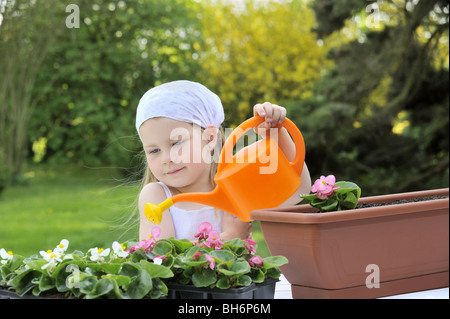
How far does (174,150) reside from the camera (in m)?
1.34

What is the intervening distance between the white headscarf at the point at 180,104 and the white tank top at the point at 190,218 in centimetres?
22

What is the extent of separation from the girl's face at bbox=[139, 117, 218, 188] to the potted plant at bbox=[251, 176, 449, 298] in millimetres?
412

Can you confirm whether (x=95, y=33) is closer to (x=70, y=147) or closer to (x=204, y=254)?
(x=70, y=147)

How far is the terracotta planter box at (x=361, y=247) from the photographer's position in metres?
0.91

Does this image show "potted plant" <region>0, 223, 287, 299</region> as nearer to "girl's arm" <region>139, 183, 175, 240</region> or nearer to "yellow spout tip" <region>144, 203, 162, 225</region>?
"yellow spout tip" <region>144, 203, 162, 225</region>

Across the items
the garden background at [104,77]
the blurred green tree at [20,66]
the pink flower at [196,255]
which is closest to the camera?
the pink flower at [196,255]

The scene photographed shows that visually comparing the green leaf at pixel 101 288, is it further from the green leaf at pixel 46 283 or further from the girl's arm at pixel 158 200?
the girl's arm at pixel 158 200

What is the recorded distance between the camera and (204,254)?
0.90 metres

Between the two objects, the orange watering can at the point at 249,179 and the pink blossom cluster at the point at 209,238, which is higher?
the orange watering can at the point at 249,179

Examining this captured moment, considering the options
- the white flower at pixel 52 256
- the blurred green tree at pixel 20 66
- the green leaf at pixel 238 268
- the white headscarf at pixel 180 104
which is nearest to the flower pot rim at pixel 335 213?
the green leaf at pixel 238 268

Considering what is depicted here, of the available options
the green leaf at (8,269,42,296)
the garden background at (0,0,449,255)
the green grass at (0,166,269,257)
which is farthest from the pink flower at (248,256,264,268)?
the garden background at (0,0,449,255)

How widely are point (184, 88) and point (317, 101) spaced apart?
416 centimetres

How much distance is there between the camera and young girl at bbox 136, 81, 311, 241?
1.33 meters
